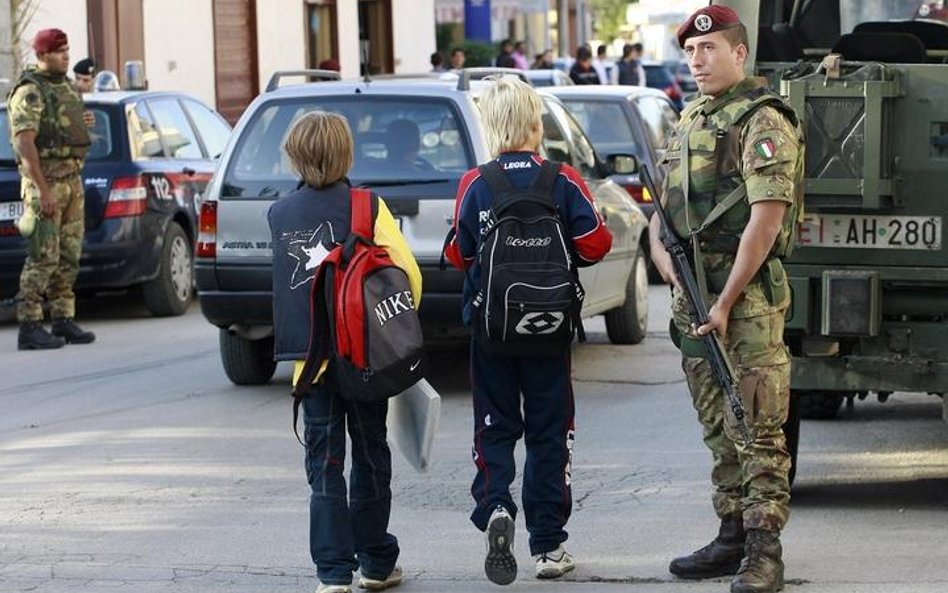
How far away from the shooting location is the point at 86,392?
1109 centimetres

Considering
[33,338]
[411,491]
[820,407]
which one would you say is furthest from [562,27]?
[411,491]

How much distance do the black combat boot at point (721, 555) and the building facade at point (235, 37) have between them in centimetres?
1433

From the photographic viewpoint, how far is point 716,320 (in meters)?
6.14

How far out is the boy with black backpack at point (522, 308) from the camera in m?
6.46

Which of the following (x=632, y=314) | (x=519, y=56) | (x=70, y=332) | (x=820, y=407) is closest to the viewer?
(x=820, y=407)

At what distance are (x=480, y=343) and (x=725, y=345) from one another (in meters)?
0.83

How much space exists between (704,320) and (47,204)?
Answer: 755 cm

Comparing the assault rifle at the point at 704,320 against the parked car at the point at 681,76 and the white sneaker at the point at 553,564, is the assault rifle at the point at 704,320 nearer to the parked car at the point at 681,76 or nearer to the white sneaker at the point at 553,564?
the white sneaker at the point at 553,564

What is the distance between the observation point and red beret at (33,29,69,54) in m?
12.9

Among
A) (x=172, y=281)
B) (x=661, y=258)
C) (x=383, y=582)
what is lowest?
(x=172, y=281)

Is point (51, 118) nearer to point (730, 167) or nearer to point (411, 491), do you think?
point (411, 491)

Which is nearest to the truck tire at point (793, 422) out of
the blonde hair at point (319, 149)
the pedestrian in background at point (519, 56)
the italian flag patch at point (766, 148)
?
the italian flag patch at point (766, 148)

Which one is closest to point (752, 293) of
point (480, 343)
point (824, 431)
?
point (480, 343)

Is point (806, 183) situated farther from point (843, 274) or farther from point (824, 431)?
point (824, 431)
